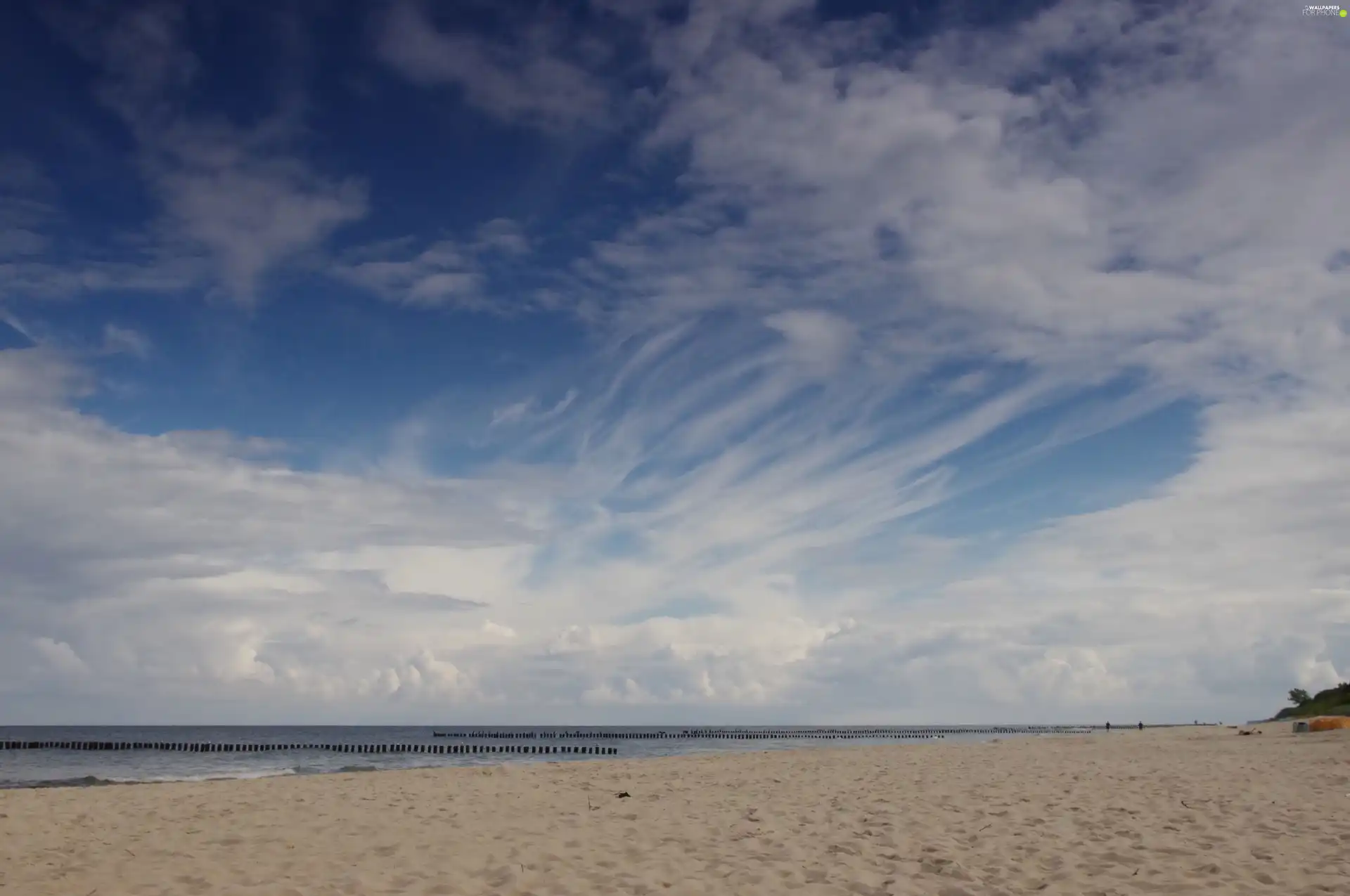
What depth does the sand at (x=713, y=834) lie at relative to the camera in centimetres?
943

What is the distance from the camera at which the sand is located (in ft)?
30.9

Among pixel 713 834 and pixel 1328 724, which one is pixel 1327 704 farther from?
pixel 713 834

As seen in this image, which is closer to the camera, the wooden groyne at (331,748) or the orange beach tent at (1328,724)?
the orange beach tent at (1328,724)

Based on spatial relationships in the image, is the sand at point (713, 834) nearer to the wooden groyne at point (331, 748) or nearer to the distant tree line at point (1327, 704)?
the distant tree line at point (1327, 704)

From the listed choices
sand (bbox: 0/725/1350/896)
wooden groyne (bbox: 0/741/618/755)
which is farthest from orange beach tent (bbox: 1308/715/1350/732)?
wooden groyne (bbox: 0/741/618/755)

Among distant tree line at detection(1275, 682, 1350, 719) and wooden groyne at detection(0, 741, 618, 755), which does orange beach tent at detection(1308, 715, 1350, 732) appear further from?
wooden groyne at detection(0, 741, 618, 755)

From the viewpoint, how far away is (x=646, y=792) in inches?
666

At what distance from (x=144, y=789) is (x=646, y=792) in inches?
432

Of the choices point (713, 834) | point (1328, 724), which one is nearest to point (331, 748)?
point (1328, 724)

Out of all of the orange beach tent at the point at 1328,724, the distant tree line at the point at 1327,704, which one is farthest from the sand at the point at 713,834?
the distant tree line at the point at 1327,704

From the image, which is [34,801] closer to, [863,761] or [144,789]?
[144,789]

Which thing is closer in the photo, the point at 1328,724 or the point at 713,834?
the point at 713,834

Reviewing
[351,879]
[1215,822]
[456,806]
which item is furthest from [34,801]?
[1215,822]

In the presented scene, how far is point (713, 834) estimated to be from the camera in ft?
39.3
